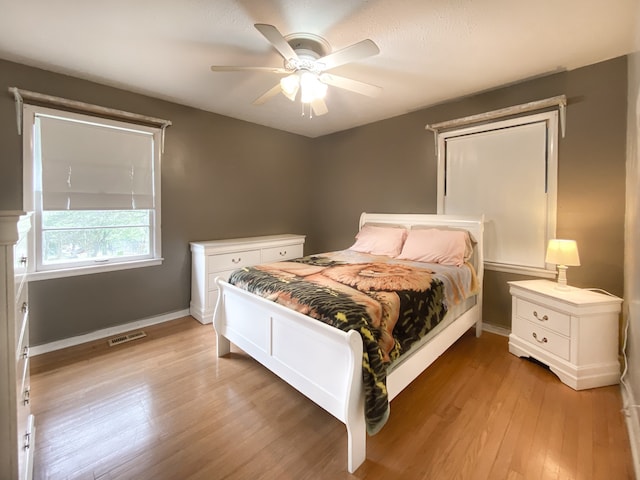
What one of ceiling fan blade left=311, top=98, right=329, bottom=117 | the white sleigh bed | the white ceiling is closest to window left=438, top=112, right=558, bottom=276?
the white ceiling

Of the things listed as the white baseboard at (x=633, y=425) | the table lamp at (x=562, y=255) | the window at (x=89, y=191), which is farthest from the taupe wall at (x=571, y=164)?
the window at (x=89, y=191)

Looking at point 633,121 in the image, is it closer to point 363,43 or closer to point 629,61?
point 629,61

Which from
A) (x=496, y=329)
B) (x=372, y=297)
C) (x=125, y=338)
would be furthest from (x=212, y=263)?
(x=496, y=329)

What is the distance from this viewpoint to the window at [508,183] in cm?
260

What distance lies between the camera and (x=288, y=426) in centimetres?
166

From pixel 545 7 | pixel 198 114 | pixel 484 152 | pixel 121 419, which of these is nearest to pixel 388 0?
pixel 545 7

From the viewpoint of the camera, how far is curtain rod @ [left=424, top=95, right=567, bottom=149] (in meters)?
2.46

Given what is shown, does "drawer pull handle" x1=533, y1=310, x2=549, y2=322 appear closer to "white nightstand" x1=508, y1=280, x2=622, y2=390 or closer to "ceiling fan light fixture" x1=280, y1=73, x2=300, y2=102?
"white nightstand" x1=508, y1=280, x2=622, y2=390

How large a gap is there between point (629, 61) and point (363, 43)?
2187 mm

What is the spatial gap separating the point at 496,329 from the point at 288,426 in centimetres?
235

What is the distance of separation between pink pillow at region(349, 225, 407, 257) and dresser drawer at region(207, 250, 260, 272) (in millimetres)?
1247

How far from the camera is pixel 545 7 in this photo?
5.53 ft

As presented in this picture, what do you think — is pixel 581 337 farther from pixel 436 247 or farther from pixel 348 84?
pixel 348 84

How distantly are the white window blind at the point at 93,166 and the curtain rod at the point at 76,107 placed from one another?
4.3 inches
